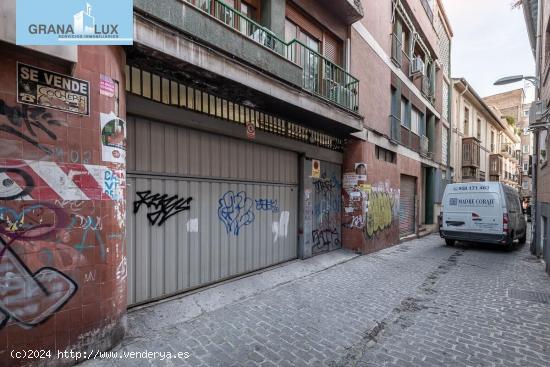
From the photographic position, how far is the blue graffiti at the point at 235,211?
5.55m

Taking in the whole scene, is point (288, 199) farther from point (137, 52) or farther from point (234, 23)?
point (137, 52)

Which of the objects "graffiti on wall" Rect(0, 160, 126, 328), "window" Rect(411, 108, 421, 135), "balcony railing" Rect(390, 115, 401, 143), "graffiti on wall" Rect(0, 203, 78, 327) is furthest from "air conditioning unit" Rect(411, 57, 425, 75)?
"graffiti on wall" Rect(0, 203, 78, 327)

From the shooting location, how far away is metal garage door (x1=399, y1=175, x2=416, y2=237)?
12452mm

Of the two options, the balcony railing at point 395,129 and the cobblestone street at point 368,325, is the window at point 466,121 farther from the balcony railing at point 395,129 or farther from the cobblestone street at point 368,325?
the cobblestone street at point 368,325

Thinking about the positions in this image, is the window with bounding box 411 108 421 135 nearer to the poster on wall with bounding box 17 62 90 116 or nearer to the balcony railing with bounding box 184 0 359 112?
the balcony railing with bounding box 184 0 359 112

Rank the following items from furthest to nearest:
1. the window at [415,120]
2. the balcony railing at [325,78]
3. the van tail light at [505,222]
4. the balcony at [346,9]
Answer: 1. the window at [415,120]
2. the van tail light at [505,222]
3. the balcony at [346,9]
4. the balcony railing at [325,78]

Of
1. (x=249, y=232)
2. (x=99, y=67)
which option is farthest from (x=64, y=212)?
(x=249, y=232)

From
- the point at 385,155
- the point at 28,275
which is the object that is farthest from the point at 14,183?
the point at 385,155

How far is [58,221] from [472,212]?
1089cm

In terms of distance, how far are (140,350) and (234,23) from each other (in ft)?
16.7

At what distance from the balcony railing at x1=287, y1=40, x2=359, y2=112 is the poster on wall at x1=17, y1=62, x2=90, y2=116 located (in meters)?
4.14

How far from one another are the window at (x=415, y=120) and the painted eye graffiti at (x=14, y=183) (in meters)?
13.6

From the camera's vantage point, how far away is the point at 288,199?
281 inches

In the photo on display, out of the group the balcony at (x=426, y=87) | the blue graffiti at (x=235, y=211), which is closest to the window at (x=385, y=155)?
the balcony at (x=426, y=87)
